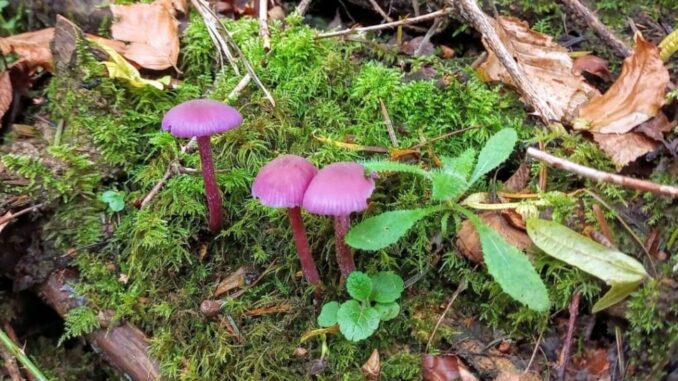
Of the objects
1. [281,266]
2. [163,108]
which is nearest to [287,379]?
[281,266]

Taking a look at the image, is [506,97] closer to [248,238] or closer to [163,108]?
[248,238]

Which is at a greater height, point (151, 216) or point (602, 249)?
point (602, 249)

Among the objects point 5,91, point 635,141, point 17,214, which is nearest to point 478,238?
point 635,141

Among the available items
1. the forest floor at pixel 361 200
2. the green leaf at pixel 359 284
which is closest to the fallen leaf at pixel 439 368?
the forest floor at pixel 361 200

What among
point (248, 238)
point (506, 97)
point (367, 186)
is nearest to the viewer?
point (367, 186)

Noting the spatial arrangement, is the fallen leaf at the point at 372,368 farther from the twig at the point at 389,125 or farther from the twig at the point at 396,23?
the twig at the point at 396,23

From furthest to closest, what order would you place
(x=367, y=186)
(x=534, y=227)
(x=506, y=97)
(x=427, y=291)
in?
(x=506, y=97), (x=427, y=291), (x=534, y=227), (x=367, y=186)
